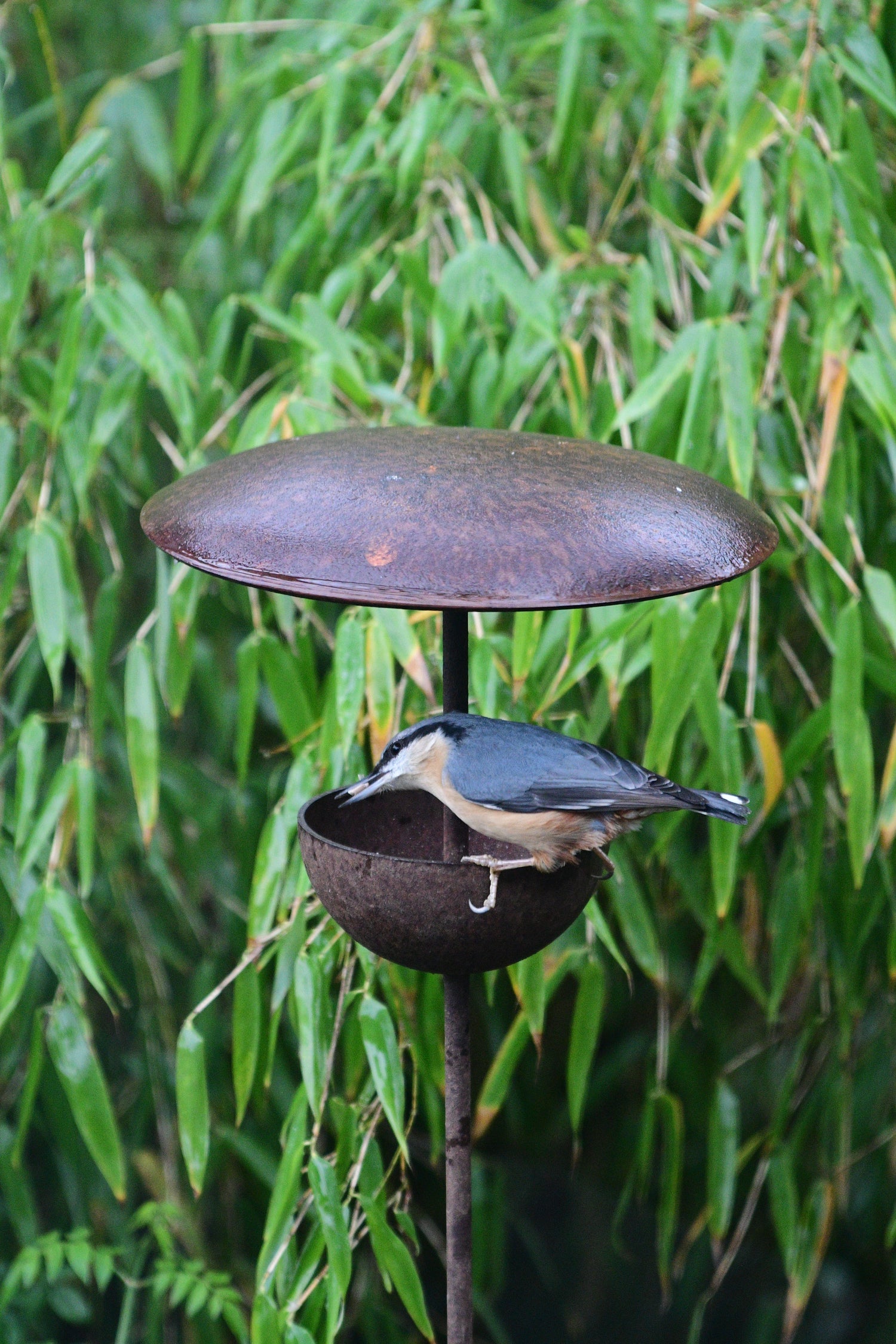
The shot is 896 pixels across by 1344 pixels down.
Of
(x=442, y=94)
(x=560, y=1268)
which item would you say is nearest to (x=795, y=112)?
(x=442, y=94)

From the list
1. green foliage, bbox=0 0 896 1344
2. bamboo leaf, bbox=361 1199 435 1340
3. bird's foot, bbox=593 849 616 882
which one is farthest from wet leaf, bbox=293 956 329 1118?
bird's foot, bbox=593 849 616 882

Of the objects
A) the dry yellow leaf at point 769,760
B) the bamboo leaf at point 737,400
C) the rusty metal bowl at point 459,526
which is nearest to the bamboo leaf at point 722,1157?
the dry yellow leaf at point 769,760

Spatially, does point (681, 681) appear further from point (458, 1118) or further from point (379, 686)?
point (458, 1118)

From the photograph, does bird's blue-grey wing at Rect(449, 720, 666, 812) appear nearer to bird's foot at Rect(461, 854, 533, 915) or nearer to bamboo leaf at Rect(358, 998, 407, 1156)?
bird's foot at Rect(461, 854, 533, 915)

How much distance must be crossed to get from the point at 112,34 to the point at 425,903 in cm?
198

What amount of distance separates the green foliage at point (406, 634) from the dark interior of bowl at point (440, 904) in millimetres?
251

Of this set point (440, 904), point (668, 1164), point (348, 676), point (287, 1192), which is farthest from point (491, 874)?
point (668, 1164)

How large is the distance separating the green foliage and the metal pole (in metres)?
0.10

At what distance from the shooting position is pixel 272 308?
1.53 metres

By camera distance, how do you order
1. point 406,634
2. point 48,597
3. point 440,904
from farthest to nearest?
point 48,597
point 406,634
point 440,904

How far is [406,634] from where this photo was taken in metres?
1.24

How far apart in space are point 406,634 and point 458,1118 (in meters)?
0.46

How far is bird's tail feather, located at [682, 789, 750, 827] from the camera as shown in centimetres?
92

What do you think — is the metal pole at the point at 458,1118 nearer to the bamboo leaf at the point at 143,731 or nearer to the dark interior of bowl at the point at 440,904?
the dark interior of bowl at the point at 440,904
